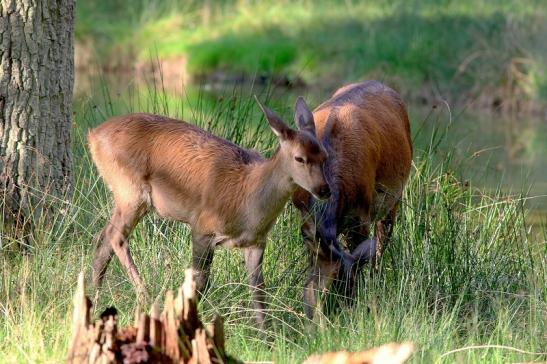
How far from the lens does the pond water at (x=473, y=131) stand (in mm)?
10188

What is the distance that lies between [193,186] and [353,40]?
14.9 metres

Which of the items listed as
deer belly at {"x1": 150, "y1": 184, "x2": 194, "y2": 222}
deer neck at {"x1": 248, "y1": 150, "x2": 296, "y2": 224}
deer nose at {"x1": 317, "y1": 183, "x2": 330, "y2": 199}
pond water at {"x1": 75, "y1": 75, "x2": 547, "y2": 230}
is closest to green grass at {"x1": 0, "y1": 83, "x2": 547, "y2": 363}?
deer belly at {"x1": 150, "y1": 184, "x2": 194, "y2": 222}

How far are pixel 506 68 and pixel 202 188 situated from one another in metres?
12.6

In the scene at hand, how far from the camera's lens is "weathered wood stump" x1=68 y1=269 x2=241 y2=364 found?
4457 millimetres

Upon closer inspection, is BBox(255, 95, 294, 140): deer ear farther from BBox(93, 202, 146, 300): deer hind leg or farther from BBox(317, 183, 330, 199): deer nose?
BBox(93, 202, 146, 300): deer hind leg

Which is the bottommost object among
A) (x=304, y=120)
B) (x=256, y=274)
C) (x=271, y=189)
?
(x=256, y=274)

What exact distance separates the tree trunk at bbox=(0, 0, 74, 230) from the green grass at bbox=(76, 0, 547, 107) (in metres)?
8.87

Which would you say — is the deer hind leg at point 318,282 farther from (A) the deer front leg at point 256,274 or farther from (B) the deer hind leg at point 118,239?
(B) the deer hind leg at point 118,239

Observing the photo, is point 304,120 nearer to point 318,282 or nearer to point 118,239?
point 318,282

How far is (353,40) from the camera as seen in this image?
2139 centimetres

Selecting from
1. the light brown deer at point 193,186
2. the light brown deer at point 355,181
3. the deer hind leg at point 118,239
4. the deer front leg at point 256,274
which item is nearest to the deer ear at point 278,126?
the light brown deer at point 193,186

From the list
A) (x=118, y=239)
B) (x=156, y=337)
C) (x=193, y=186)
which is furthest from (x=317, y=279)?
(x=156, y=337)

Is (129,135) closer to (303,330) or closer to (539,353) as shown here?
(303,330)

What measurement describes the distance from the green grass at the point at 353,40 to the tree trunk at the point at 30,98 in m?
8.87
